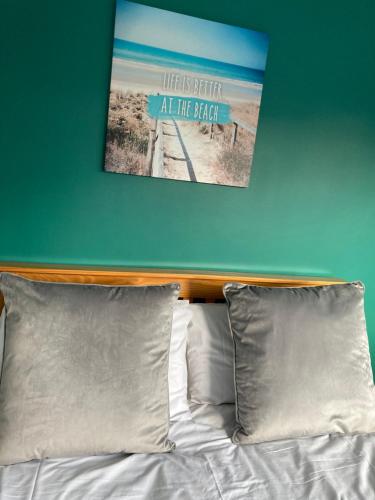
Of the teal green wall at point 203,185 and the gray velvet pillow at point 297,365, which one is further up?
the teal green wall at point 203,185

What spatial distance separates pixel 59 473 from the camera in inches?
46.4

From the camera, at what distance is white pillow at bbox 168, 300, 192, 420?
4.91 feet

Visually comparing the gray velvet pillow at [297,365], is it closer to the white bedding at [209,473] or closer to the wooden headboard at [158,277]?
the white bedding at [209,473]

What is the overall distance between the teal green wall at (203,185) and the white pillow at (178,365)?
1.01 ft

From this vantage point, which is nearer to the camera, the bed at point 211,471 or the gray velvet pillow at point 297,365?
the bed at point 211,471

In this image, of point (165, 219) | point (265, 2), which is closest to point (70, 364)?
point (165, 219)

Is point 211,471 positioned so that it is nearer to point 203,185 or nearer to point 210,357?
point 210,357

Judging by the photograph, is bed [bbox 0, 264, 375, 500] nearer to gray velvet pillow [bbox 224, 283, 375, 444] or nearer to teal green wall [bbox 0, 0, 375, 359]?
gray velvet pillow [bbox 224, 283, 375, 444]

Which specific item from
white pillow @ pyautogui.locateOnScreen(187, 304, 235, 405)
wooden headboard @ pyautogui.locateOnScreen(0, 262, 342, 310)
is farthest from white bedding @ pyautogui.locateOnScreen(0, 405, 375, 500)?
wooden headboard @ pyautogui.locateOnScreen(0, 262, 342, 310)

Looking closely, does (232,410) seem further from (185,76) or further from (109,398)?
(185,76)

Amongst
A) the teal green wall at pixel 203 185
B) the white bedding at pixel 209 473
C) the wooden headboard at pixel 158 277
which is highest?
the teal green wall at pixel 203 185

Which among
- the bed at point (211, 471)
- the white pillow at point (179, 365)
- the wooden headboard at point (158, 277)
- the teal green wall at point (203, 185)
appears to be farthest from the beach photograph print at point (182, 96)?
the bed at point (211, 471)

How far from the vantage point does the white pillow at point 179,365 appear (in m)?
1.50

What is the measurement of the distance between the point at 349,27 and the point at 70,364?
1.85 meters
